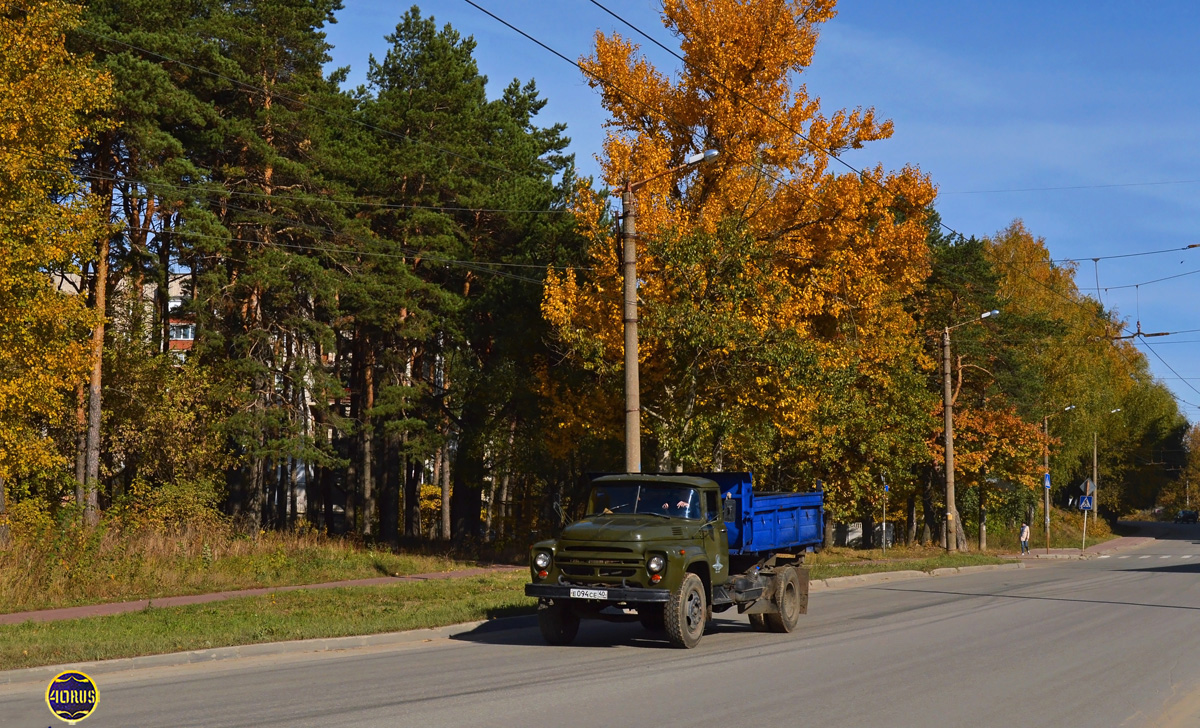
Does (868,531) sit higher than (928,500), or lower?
lower

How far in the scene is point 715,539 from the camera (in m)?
14.4

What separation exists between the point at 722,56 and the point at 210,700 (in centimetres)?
2317

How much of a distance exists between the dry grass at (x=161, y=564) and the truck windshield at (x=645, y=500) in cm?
980

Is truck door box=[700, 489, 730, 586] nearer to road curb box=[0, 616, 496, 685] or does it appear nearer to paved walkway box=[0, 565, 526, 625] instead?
road curb box=[0, 616, 496, 685]

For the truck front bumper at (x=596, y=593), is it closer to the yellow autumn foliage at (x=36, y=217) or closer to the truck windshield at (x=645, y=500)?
the truck windshield at (x=645, y=500)

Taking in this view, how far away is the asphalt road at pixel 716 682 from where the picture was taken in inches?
348

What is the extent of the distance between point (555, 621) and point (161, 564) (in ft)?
38.9

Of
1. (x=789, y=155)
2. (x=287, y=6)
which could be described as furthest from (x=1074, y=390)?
(x=287, y=6)

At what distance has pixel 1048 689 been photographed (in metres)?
10.5

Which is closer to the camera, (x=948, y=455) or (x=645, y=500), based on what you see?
(x=645, y=500)

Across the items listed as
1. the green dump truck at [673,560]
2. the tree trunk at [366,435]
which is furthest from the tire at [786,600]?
the tree trunk at [366,435]

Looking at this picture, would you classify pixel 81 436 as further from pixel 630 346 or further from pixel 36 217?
pixel 630 346

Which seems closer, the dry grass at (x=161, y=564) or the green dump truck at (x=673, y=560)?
the green dump truck at (x=673, y=560)

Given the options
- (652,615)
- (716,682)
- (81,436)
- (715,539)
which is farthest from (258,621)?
(81,436)
